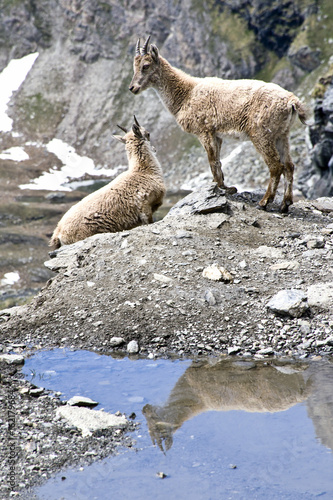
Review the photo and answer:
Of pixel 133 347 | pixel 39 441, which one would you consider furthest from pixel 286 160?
pixel 39 441

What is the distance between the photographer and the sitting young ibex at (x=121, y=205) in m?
13.9

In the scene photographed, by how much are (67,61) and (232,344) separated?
99.0 metres

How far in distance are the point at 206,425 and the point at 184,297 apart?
3.80 metres

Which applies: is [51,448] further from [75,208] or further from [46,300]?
[75,208]

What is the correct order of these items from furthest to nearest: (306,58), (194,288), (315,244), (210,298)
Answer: (306,58), (315,244), (194,288), (210,298)

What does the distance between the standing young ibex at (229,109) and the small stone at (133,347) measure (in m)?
6.07

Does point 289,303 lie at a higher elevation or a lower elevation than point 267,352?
higher

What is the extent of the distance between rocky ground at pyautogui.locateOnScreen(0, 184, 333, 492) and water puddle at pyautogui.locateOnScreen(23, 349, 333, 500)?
0.51 m

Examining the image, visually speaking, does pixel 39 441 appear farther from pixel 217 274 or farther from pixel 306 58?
pixel 306 58

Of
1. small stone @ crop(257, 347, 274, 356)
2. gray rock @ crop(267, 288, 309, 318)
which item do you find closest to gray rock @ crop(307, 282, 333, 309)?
gray rock @ crop(267, 288, 309, 318)

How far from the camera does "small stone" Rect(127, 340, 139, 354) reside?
984cm

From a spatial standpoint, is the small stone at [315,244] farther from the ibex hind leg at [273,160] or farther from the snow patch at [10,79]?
the snow patch at [10,79]

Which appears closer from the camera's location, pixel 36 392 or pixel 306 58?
pixel 36 392

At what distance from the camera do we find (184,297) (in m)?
10.8
